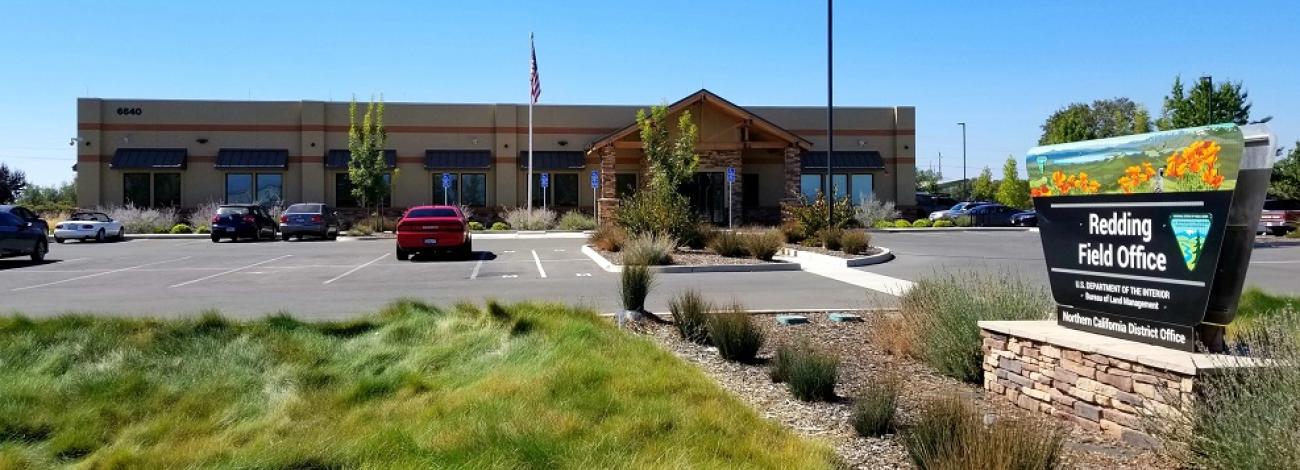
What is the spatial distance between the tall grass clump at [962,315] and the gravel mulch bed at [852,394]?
5.6 inches

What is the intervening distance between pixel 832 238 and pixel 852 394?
18.1 metres

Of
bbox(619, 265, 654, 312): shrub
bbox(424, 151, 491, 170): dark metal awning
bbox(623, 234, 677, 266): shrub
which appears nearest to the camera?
bbox(619, 265, 654, 312): shrub

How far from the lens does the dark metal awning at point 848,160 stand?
50156 mm

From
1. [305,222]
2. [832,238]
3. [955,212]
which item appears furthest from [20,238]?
[955,212]

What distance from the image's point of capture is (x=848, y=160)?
167ft

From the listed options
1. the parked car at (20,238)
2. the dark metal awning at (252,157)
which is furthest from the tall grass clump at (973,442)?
the dark metal awning at (252,157)

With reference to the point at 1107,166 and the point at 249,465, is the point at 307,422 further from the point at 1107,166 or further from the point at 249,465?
the point at 1107,166

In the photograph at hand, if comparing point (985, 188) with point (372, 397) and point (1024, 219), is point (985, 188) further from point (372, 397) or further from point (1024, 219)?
point (372, 397)

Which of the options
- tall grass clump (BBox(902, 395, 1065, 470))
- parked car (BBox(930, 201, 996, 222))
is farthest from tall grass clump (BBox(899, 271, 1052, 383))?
parked car (BBox(930, 201, 996, 222))

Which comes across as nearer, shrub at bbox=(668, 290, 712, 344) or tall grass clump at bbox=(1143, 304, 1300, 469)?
tall grass clump at bbox=(1143, 304, 1300, 469)

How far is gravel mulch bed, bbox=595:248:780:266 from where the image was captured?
21375 mm

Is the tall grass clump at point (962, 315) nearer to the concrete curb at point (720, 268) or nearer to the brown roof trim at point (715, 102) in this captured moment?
the concrete curb at point (720, 268)

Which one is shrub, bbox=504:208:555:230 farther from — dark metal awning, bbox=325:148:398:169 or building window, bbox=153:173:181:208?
building window, bbox=153:173:181:208

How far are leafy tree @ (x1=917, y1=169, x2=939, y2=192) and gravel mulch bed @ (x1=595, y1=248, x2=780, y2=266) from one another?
8362cm
